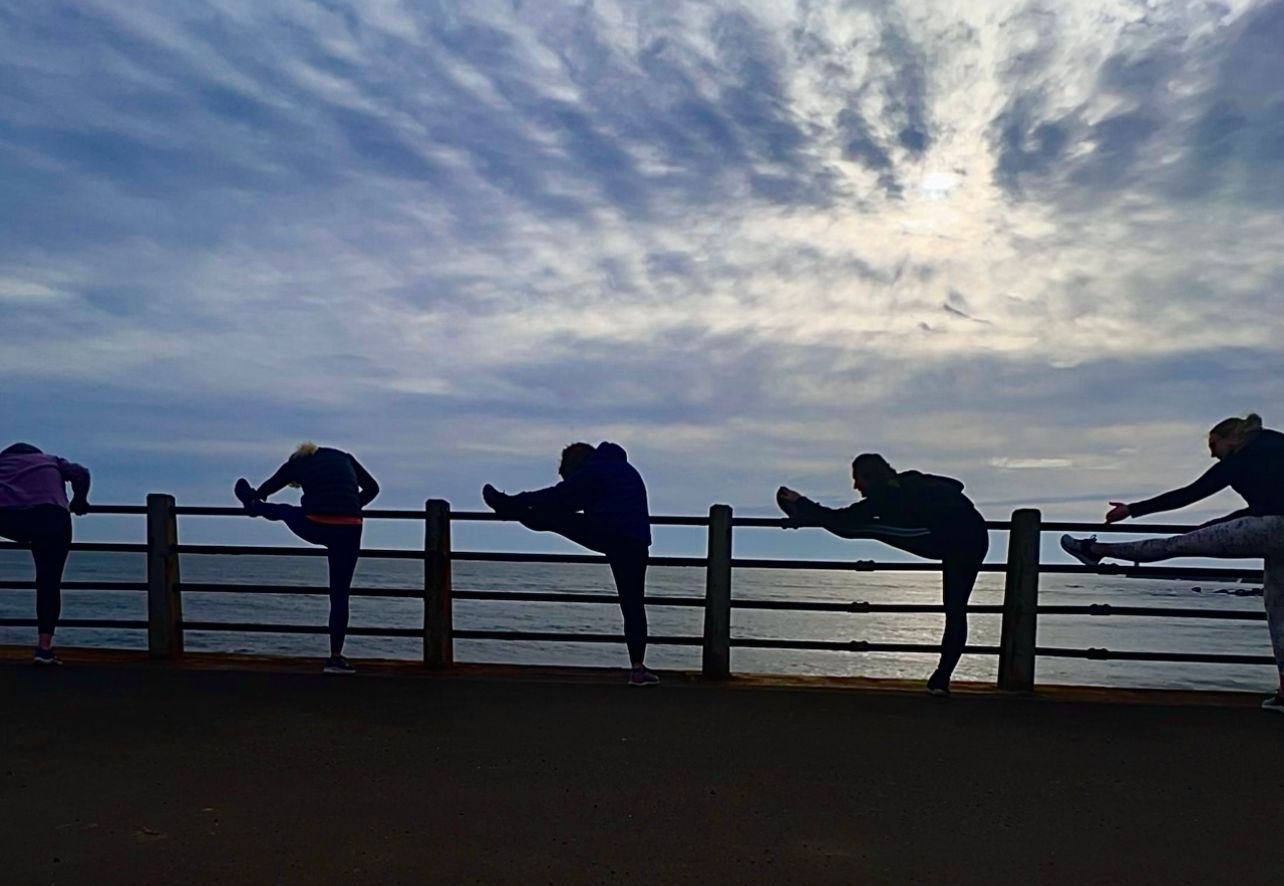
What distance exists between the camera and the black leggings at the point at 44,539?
7.00m

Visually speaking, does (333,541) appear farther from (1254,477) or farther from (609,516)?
(1254,477)

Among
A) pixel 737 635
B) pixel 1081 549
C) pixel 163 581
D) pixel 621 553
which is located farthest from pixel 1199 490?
pixel 737 635

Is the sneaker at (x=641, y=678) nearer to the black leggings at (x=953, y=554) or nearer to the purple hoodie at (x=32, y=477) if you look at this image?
the black leggings at (x=953, y=554)

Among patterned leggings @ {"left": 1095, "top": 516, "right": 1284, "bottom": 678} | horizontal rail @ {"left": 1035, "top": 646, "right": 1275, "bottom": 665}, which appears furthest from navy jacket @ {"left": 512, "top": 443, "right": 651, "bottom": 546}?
patterned leggings @ {"left": 1095, "top": 516, "right": 1284, "bottom": 678}

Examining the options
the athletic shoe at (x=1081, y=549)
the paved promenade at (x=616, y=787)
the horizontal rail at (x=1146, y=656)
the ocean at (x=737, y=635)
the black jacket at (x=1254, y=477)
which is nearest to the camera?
the paved promenade at (x=616, y=787)

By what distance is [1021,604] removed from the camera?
715cm

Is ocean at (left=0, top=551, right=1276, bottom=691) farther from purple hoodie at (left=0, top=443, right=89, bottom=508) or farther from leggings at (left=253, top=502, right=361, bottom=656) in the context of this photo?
purple hoodie at (left=0, top=443, right=89, bottom=508)

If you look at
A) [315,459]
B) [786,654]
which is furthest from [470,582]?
[315,459]

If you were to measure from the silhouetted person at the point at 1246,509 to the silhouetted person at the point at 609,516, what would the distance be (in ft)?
10.1

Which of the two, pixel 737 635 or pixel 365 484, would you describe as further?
pixel 737 635

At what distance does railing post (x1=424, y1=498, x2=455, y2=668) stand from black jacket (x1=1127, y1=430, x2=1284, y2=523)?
15.5 feet

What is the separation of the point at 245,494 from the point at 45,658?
177 centimetres

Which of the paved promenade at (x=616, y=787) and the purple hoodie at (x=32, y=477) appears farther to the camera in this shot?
the purple hoodie at (x=32, y=477)

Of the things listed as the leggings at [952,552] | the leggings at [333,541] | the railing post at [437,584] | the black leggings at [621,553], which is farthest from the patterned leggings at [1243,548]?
the leggings at [333,541]
